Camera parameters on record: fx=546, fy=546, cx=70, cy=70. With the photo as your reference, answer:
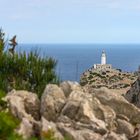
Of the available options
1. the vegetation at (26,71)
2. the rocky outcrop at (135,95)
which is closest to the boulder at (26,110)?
the vegetation at (26,71)

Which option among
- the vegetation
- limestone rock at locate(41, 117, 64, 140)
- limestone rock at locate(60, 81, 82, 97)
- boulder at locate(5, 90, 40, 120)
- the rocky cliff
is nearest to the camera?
limestone rock at locate(41, 117, 64, 140)

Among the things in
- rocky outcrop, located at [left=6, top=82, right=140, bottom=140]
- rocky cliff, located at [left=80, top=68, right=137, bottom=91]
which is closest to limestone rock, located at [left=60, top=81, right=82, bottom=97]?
rocky outcrop, located at [left=6, top=82, right=140, bottom=140]

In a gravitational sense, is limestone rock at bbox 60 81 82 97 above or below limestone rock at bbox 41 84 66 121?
above

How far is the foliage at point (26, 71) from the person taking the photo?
728 inches

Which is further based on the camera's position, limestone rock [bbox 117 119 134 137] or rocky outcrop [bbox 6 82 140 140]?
limestone rock [bbox 117 119 134 137]

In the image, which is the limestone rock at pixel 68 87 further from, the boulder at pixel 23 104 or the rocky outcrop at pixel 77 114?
the boulder at pixel 23 104

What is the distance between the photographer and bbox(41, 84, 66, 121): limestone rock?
12477mm

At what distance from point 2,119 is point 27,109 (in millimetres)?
2970

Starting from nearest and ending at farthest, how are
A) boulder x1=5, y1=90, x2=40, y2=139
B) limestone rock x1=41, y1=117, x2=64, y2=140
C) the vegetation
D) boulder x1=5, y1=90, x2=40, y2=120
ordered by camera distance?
limestone rock x1=41, y1=117, x2=64, y2=140
boulder x1=5, y1=90, x2=40, y2=139
boulder x1=5, y1=90, x2=40, y2=120
the vegetation

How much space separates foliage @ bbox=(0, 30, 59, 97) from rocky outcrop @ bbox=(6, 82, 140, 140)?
4.59 m

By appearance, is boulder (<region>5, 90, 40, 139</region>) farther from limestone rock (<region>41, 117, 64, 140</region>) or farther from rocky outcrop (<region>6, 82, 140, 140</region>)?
limestone rock (<region>41, 117, 64, 140</region>)

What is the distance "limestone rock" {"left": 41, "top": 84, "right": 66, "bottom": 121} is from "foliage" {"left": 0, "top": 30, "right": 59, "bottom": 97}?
17.1 ft

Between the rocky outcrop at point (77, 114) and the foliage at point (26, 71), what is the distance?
15.1ft

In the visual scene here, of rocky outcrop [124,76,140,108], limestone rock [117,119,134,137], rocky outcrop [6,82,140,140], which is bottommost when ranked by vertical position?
rocky outcrop [124,76,140,108]
